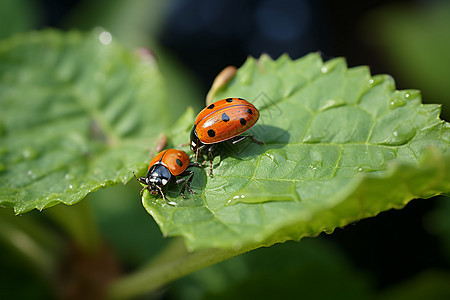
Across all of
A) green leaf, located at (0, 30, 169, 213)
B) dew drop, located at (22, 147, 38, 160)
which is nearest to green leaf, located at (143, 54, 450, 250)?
green leaf, located at (0, 30, 169, 213)

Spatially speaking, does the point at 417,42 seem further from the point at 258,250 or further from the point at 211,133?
the point at 211,133

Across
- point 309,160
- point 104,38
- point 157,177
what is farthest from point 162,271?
point 104,38

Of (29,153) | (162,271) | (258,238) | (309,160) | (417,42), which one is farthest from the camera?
(417,42)

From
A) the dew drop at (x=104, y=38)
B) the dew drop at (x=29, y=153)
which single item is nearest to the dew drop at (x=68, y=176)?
the dew drop at (x=29, y=153)

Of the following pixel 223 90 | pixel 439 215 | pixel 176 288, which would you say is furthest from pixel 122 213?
pixel 439 215

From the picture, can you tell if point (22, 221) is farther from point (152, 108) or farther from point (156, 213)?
point (156, 213)
